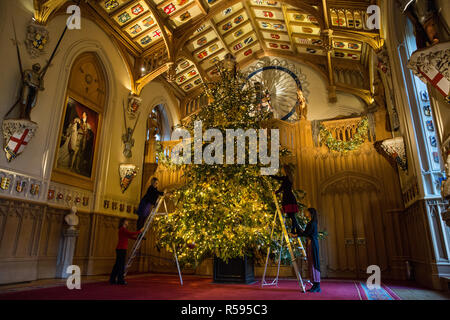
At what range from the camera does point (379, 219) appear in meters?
7.02

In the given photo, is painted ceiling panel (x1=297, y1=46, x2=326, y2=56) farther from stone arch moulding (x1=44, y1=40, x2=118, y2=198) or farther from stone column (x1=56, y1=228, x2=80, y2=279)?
stone column (x1=56, y1=228, x2=80, y2=279)

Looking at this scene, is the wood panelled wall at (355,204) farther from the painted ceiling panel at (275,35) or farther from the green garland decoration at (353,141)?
the painted ceiling panel at (275,35)

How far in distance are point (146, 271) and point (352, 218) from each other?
603cm

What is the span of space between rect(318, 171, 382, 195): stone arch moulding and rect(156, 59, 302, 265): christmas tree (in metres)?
3.00

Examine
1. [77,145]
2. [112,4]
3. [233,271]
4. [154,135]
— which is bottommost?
[233,271]

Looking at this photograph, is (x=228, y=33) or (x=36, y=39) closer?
(x=36, y=39)

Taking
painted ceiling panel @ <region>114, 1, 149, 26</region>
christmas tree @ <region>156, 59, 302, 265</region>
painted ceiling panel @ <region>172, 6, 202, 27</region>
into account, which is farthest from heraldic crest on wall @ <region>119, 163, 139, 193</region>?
painted ceiling panel @ <region>172, 6, 202, 27</region>

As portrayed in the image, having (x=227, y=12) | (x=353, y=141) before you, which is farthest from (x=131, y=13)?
(x=353, y=141)

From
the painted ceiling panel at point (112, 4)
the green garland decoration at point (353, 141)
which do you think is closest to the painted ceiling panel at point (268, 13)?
the painted ceiling panel at point (112, 4)

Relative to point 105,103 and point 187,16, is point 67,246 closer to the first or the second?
point 105,103

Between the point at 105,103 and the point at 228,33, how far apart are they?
4980 mm

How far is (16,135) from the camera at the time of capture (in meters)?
5.12

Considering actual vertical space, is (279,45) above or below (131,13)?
above

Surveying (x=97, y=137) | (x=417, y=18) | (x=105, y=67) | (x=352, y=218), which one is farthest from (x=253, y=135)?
(x=105, y=67)
